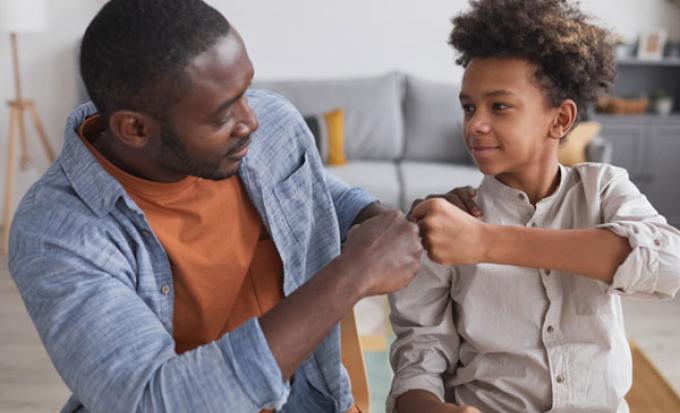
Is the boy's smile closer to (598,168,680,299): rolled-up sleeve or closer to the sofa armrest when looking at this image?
(598,168,680,299): rolled-up sleeve

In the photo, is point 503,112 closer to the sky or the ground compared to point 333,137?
closer to the sky

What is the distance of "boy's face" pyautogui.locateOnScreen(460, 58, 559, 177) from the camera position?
120 centimetres

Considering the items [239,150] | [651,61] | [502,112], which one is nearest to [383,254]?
[239,150]

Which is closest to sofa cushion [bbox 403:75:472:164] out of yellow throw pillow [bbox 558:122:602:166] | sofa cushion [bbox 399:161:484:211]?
sofa cushion [bbox 399:161:484:211]

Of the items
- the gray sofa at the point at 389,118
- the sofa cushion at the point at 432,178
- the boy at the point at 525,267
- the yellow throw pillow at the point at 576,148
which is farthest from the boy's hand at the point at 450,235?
the gray sofa at the point at 389,118

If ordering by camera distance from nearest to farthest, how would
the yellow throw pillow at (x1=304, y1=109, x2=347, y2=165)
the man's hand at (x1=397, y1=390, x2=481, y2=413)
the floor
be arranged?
the man's hand at (x1=397, y1=390, x2=481, y2=413), the floor, the yellow throw pillow at (x1=304, y1=109, x2=347, y2=165)

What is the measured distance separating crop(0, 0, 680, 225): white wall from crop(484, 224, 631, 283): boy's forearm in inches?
148

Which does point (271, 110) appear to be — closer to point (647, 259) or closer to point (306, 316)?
point (306, 316)

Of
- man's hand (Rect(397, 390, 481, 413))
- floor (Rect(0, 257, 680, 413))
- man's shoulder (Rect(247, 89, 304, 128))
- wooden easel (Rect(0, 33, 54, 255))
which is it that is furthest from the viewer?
wooden easel (Rect(0, 33, 54, 255))

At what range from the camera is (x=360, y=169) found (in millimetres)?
4078

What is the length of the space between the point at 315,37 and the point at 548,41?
3.65 metres

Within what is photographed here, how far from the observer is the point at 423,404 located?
117cm

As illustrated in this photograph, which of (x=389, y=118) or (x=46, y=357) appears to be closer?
(x=46, y=357)

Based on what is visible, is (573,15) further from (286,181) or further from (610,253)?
(286,181)
